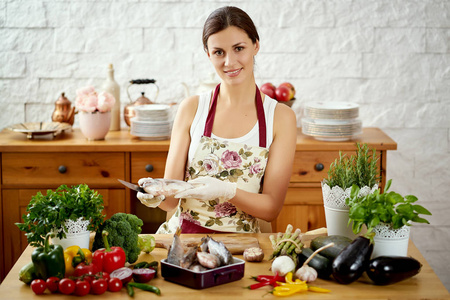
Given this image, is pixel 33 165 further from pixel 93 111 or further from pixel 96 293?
pixel 96 293

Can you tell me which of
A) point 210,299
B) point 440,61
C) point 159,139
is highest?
point 440,61

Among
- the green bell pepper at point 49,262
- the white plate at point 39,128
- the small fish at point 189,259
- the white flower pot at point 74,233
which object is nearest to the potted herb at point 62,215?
the white flower pot at point 74,233

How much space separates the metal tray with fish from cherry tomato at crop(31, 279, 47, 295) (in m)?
0.32

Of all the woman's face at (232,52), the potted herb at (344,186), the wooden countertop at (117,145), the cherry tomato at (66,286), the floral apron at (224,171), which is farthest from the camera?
the wooden countertop at (117,145)

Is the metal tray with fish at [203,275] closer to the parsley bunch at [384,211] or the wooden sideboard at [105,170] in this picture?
the parsley bunch at [384,211]

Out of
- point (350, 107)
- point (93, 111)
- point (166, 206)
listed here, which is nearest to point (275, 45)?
point (350, 107)

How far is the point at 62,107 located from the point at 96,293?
81.0 inches

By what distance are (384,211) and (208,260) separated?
513 millimetres

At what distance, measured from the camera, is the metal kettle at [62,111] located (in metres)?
3.42

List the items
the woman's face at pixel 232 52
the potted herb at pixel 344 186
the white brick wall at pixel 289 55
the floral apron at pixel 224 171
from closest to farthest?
the potted herb at pixel 344 186, the woman's face at pixel 232 52, the floral apron at pixel 224 171, the white brick wall at pixel 289 55

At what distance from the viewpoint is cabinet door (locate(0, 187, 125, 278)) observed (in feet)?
10.5

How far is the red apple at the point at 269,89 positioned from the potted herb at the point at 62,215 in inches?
69.6

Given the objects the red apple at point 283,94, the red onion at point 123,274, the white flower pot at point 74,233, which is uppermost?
the red apple at point 283,94

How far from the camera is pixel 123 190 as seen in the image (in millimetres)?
3230
